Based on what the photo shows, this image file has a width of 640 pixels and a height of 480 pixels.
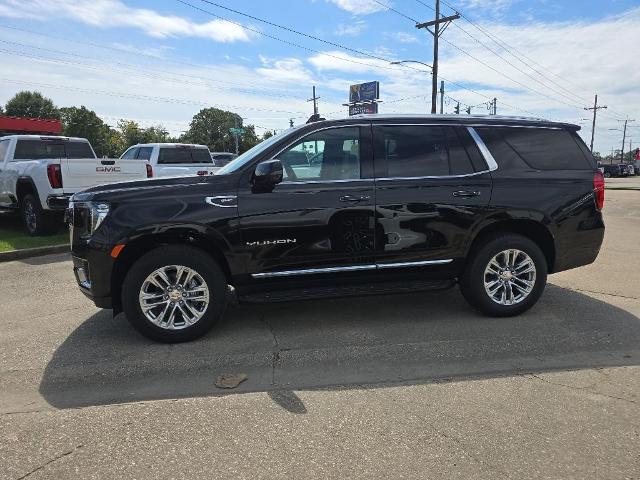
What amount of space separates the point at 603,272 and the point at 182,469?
6.26 metres

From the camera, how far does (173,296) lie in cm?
438

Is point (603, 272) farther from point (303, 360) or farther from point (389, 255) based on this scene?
point (303, 360)

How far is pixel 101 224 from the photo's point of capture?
4.26m

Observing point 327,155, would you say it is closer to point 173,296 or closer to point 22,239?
point 173,296

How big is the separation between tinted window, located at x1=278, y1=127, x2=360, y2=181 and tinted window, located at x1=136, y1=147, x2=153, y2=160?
1005 centimetres

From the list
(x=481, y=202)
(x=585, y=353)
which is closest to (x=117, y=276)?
(x=481, y=202)

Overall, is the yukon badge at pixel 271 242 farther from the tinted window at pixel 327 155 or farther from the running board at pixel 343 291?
the tinted window at pixel 327 155

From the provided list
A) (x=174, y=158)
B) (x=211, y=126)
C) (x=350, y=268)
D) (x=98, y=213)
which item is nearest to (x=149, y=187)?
(x=98, y=213)

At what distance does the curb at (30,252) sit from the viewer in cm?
823

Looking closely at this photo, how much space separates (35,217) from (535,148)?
28.3 ft

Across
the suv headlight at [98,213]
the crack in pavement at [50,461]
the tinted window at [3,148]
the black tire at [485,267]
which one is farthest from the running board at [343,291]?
the tinted window at [3,148]

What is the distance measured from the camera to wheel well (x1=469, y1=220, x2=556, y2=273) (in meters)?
5.03

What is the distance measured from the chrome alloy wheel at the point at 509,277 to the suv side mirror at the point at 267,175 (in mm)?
2198

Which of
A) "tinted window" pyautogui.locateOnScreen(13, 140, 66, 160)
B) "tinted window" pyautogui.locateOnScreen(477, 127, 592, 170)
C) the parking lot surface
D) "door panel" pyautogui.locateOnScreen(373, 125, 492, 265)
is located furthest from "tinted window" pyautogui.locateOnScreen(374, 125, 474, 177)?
"tinted window" pyautogui.locateOnScreen(13, 140, 66, 160)
